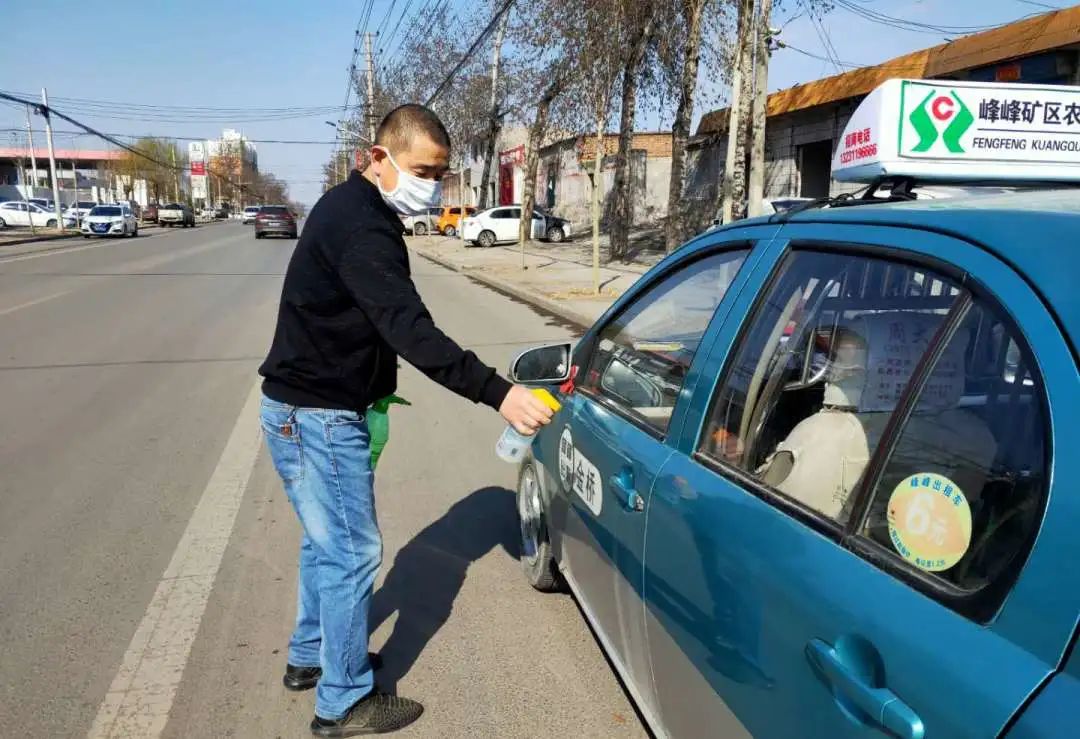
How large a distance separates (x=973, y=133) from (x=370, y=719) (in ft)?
8.20

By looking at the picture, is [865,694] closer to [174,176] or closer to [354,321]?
[354,321]

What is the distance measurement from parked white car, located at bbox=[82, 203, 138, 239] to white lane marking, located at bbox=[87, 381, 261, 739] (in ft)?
134

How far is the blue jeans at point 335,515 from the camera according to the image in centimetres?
255

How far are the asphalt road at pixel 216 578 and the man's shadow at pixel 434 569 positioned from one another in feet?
0.04

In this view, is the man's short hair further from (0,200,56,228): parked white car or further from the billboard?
the billboard

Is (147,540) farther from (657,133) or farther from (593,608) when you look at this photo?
(657,133)

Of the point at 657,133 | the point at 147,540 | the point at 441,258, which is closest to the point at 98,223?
the point at 441,258

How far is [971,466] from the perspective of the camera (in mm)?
1463

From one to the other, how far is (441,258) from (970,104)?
27.0 m

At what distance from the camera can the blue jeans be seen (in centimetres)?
255

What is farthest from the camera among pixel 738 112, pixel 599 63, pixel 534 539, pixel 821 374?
pixel 599 63

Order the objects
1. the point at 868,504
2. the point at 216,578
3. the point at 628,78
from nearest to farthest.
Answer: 1. the point at 868,504
2. the point at 216,578
3. the point at 628,78

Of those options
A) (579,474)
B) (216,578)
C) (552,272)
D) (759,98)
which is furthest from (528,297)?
(579,474)

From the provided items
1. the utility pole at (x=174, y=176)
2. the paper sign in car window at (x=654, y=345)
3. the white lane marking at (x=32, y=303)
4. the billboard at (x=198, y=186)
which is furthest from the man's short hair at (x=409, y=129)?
the billboard at (x=198, y=186)
